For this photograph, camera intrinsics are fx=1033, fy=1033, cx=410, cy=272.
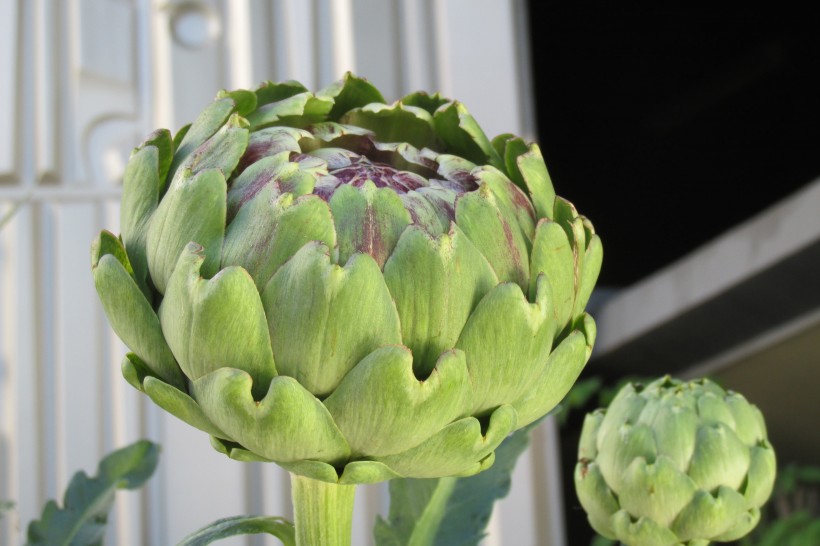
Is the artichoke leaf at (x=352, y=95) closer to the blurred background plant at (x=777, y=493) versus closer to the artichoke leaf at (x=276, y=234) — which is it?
the artichoke leaf at (x=276, y=234)

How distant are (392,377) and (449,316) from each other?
0.03 metres

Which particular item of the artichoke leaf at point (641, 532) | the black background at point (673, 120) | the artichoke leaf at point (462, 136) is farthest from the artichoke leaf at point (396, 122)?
the black background at point (673, 120)

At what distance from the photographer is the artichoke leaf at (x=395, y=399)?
347 mm

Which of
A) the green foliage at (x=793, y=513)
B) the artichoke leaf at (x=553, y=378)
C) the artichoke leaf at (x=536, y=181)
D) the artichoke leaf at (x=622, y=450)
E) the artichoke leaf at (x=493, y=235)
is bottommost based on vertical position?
the green foliage at (x=793, y=513)

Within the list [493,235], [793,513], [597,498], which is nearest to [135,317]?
[493,235]

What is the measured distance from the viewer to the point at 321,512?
42 cm

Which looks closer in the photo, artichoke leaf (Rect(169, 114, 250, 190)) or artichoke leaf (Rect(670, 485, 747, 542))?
artichoke leaf (Rect(169, 114, 250, 190))

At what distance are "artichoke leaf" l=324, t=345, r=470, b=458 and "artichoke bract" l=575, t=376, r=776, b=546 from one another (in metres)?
0.20

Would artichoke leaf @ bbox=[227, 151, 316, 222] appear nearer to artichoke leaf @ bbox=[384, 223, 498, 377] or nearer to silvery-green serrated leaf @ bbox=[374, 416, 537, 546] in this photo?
artichoke leaf @ bbox=[384, 223, 498, 377]

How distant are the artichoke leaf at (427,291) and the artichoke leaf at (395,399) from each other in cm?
1

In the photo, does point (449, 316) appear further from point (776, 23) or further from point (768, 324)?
point (776, 23)

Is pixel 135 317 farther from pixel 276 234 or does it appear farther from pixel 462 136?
pixel 462 136

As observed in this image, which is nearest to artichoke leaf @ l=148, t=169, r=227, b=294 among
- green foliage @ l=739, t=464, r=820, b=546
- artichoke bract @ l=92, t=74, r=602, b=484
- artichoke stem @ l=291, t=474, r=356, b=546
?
artichoke bract @ l=92, t=74, r=602, b=484

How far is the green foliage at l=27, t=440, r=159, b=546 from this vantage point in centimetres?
60
